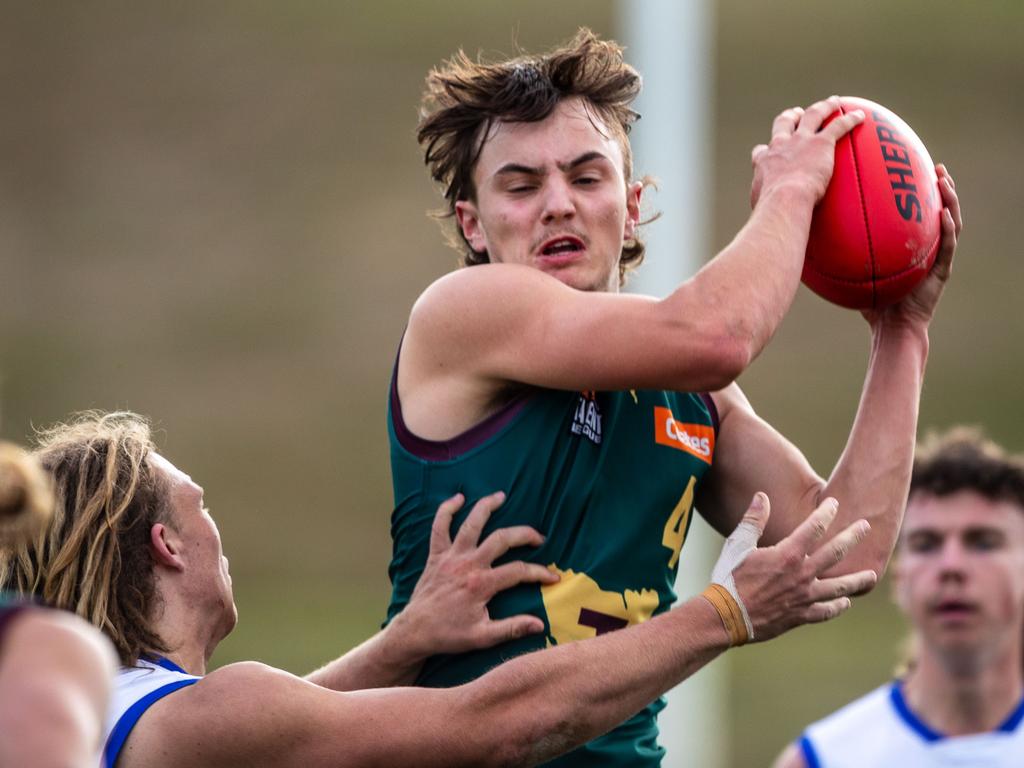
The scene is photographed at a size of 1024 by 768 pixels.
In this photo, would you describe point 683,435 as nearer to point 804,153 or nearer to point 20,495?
point 804,153

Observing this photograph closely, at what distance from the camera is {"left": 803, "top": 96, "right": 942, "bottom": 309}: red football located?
4.08 metres

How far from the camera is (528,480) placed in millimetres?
4023

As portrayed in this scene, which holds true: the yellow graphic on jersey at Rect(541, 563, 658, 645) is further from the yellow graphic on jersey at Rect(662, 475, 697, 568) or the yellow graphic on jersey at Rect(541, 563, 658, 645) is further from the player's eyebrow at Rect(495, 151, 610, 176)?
the player's eyebrow at Rect(495, 151, 610, 176)

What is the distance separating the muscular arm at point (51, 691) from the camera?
2395mm

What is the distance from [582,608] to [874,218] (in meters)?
1.18

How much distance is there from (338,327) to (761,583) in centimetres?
1981

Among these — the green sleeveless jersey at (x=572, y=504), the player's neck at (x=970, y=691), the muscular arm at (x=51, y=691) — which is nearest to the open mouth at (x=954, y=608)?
the player's neck at (x=970, y=691)

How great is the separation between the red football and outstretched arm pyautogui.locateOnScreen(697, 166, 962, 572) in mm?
131

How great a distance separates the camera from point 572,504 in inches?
160

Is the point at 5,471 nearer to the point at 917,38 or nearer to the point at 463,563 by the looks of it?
the point at 463,563

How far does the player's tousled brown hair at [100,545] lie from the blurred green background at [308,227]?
44.3ft

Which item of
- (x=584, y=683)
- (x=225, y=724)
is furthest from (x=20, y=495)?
(x=584, y=683)

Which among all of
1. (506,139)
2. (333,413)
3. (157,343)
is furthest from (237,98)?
(506,139)

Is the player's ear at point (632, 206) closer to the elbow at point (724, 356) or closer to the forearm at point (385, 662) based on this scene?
the elbow at point (724, 356)
